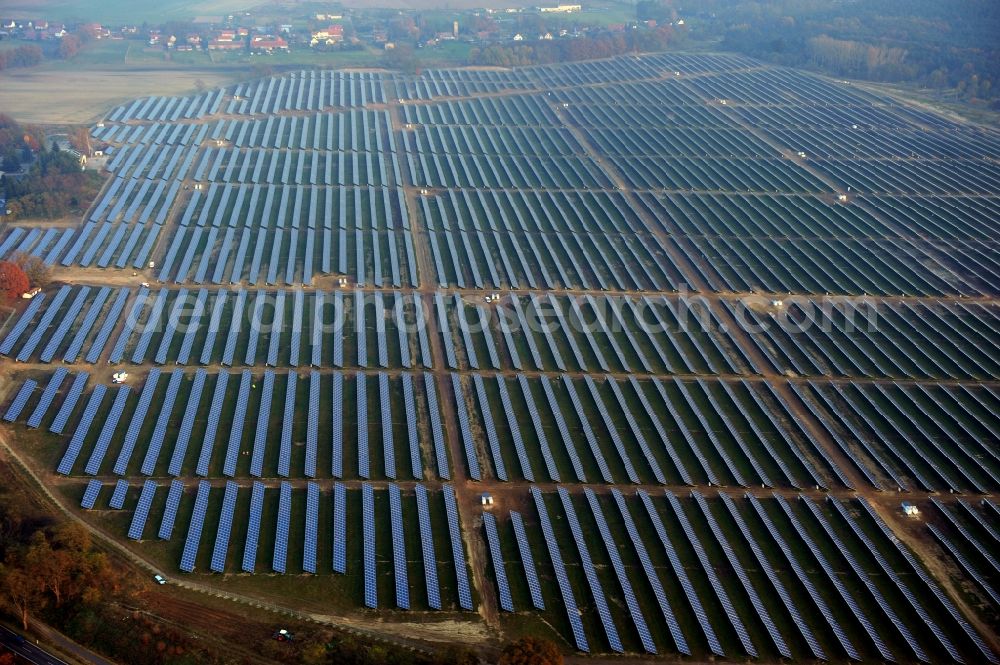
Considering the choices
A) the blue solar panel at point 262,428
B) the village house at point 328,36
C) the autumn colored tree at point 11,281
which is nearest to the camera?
the blue solar panel at point 262,428

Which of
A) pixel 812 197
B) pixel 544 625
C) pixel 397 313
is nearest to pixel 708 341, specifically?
pixel 397 313

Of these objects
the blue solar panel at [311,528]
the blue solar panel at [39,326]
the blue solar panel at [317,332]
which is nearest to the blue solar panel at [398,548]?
the blue solar panel at [311,528]

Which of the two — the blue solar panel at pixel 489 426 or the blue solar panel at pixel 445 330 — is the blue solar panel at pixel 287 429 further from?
the blue solar panel at pixel 489 426

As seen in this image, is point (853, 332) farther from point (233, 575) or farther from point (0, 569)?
point (0, 569)

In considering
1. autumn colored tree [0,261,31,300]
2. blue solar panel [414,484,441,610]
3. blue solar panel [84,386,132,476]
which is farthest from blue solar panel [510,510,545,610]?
autumn colored tree [0,261,31,300]

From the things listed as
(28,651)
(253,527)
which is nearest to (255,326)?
(253,527)

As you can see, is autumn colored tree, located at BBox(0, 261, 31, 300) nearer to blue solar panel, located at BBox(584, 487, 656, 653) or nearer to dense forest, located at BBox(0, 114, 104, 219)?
dense forest, located at BBox(0, 114, 104, 219)
